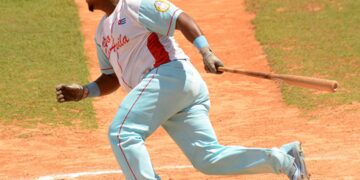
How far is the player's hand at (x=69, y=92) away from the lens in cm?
723

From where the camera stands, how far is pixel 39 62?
14.4 meters

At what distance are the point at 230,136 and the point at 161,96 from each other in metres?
4.52

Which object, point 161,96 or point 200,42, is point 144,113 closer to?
point 161,96

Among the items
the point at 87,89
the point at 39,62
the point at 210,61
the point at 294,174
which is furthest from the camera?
the point at 39,62

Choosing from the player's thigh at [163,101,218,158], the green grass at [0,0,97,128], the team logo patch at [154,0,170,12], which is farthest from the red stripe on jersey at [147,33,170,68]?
the green grass at [0,0,97,128]

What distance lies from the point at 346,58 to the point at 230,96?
7.56ft

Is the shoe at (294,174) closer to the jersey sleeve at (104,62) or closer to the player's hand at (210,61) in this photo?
the player's hand at (210,61)

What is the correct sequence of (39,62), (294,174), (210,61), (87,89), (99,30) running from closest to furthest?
(210,61) → (294,174) → (99,30) → (87,89) → (39,62)

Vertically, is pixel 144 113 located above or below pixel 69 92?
above

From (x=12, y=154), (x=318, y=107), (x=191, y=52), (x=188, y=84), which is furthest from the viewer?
(x=191, y=52)

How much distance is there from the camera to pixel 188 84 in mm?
6508

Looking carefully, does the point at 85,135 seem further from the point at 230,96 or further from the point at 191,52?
the point at 191,52

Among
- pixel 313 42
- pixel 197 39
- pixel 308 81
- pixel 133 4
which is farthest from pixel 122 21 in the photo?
pixel 313 42

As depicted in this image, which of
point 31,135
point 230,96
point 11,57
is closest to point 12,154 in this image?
point 31,135
